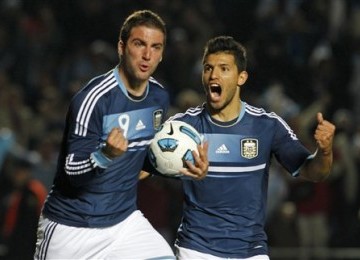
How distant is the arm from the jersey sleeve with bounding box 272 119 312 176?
9cm

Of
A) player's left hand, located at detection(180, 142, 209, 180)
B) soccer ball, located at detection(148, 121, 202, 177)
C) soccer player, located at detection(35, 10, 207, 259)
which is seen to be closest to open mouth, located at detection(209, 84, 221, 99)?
soccer ball, located at detection(148, 121, 202, 177)

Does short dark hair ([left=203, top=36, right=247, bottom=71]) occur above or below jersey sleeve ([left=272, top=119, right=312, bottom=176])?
above

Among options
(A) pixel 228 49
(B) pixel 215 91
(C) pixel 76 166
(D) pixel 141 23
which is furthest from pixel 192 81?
(C) pixel 76 166

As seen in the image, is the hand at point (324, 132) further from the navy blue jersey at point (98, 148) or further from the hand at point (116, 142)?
the hand at point (116, 142)

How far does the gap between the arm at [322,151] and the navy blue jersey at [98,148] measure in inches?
41.7

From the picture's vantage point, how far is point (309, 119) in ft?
43.7

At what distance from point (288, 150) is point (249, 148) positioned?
0.87 ft

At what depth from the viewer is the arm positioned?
7.55 metres

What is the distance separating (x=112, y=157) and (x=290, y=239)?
5.63 meters

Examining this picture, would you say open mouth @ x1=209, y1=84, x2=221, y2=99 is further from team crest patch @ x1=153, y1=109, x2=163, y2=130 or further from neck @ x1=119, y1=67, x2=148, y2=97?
neck @ x1=119, y1=67, x2=148, y2=97

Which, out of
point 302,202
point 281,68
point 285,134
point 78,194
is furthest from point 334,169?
point 78,194

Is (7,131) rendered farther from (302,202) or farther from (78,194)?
(78,194)

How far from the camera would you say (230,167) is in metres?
7.95

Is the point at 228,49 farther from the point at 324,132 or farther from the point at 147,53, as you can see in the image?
the point at 324,132
